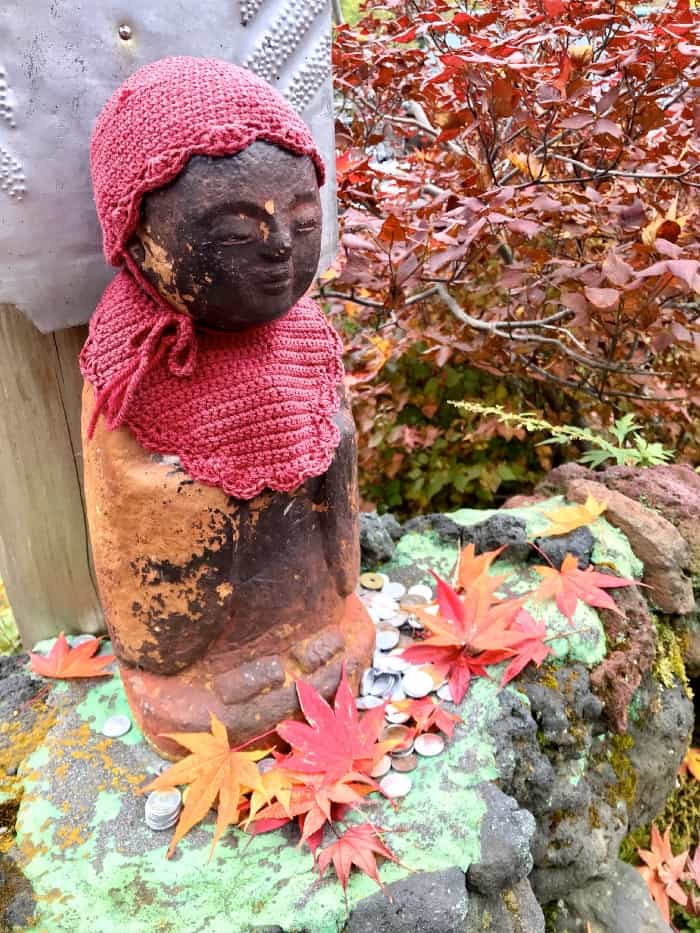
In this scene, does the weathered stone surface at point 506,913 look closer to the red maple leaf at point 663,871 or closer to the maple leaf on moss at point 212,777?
the maple leaf on moss at point 212,777

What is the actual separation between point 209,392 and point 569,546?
1249mm

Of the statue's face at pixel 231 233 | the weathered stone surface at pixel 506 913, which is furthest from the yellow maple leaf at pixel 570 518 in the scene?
the statue's face at pixel 231 233

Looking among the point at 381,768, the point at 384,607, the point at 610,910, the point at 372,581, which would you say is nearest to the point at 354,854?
the point at 381,768

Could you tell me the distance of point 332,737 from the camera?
1.56 meters

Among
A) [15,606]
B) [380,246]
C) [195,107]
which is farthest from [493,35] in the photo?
[15,606]

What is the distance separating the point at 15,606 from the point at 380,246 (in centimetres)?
148

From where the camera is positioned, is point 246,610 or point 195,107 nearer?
point 195,107

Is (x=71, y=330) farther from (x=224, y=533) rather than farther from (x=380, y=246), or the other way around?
(x=380, y=246)

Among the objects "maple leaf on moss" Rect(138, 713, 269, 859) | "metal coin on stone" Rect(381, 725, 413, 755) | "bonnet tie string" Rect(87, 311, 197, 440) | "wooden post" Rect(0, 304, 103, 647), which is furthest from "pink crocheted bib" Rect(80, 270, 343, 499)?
"metal coin on stone" Rect(381, 725, 413, 755)

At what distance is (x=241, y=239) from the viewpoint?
1284 millimetres

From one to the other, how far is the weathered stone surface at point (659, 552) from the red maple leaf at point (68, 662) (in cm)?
155

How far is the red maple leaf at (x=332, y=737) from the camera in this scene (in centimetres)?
153

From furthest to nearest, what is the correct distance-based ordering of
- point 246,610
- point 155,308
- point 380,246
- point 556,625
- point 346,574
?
point 380,246, point 556,625, point 346,574, point 246,610, point 155,308

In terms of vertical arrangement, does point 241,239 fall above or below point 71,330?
above
